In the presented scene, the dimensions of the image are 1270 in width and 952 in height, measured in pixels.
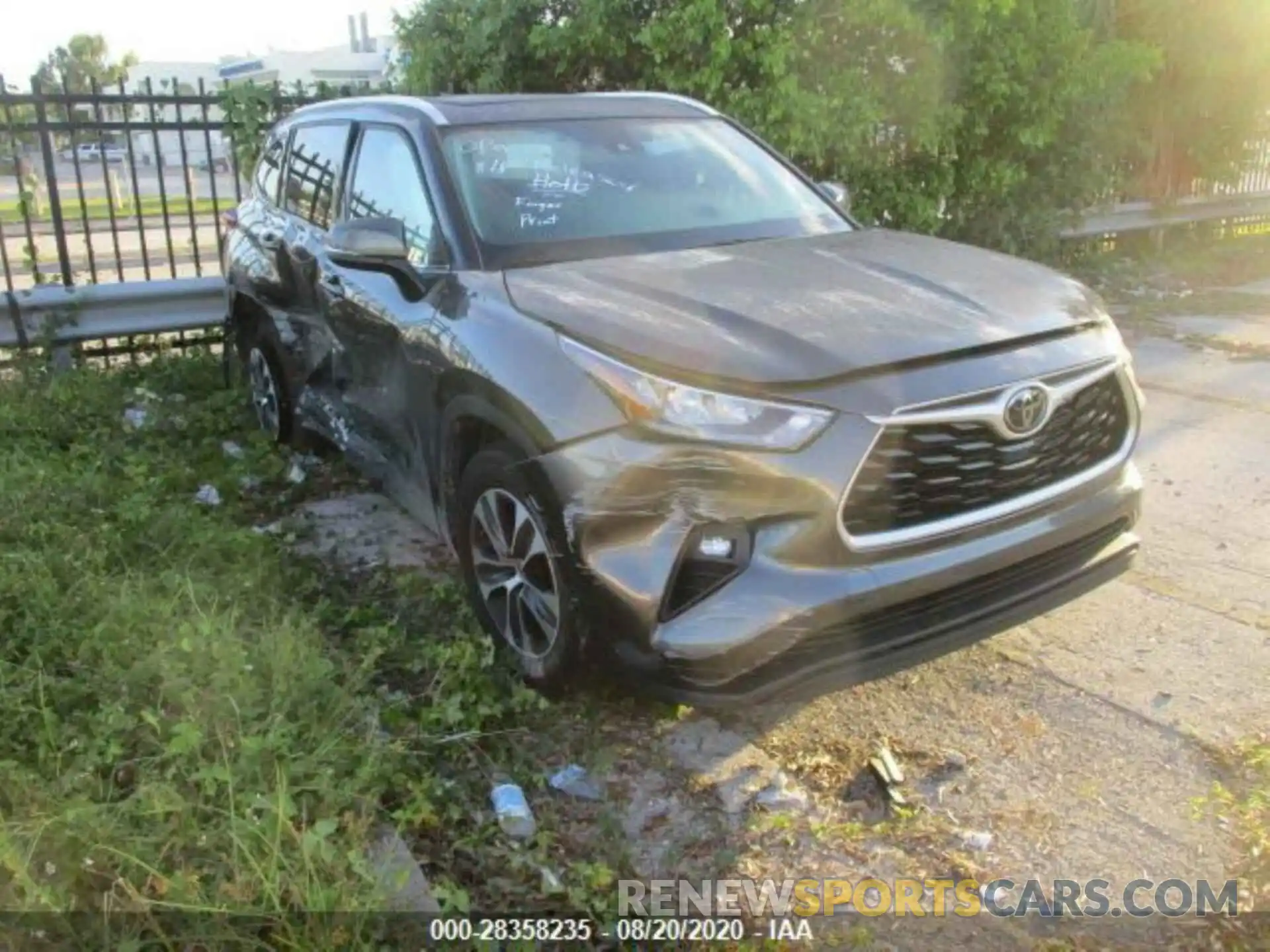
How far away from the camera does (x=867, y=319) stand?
312 cm

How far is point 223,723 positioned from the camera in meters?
2.97

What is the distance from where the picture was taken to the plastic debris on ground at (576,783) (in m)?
3.08

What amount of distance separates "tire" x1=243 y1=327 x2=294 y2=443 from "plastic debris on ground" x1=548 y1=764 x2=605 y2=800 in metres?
3.04

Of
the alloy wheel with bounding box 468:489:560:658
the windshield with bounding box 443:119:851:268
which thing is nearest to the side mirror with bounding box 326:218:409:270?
the windshield with bounding box 443:119:851:268

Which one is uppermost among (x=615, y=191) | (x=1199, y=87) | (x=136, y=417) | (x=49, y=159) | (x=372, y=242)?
(x=1199, y=87)

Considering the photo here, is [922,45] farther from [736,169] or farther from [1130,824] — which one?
[1130,824]

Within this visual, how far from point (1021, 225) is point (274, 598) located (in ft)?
26.7

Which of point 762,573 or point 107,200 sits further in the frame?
point 107,200

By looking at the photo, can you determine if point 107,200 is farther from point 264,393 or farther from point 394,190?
point 394,190

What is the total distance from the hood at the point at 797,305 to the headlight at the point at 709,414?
0.18 ft

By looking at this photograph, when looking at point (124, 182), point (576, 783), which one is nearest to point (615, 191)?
point (576, 783)

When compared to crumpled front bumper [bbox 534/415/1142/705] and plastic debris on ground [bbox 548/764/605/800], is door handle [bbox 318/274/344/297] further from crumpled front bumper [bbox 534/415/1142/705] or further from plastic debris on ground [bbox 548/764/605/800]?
plastic debris on ground [bbox 548/764/605/800]

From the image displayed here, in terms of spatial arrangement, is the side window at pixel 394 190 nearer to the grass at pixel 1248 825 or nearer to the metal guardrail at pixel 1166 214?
the grass at pixel 1248 825

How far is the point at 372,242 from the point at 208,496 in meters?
1.92
